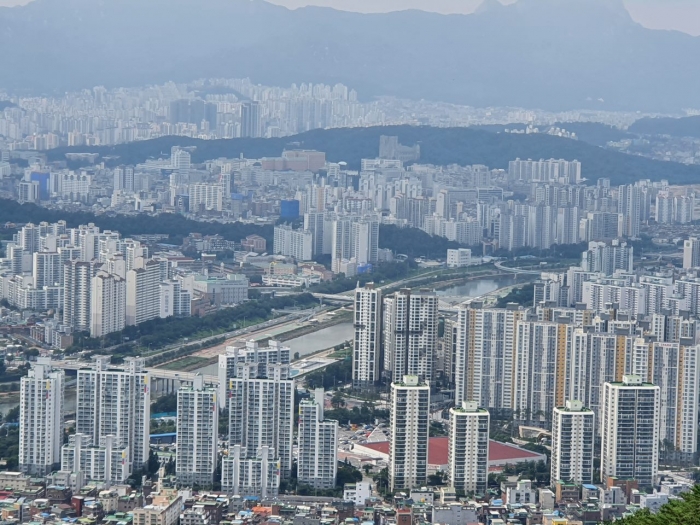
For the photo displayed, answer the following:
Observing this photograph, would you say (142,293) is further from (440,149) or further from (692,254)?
(440,149)

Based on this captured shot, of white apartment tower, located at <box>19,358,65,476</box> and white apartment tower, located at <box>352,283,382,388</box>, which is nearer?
white apartment tower, located at <box>19,358,65,476</box>

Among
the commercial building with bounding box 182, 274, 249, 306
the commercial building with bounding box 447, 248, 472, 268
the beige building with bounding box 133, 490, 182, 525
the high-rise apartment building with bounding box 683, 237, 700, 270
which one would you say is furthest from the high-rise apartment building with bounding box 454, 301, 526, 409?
the commercial building with bounding box 447, 248, 472, 268

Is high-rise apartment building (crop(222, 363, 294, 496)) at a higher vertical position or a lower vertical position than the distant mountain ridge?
lower

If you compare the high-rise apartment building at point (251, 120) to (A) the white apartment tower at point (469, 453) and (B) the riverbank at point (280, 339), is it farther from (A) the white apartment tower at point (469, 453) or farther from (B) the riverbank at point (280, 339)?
(A) the white apartment tower at point (469, 453)

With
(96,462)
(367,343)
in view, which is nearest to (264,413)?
(96,462)

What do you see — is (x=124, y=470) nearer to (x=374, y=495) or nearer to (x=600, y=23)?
(x=374, y=495)

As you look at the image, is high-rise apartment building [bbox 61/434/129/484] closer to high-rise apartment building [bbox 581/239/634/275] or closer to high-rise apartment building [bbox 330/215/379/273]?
high-rise apartment building [bbox 581/239/634/275]

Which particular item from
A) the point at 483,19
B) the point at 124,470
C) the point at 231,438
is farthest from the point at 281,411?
the point at 483,19
